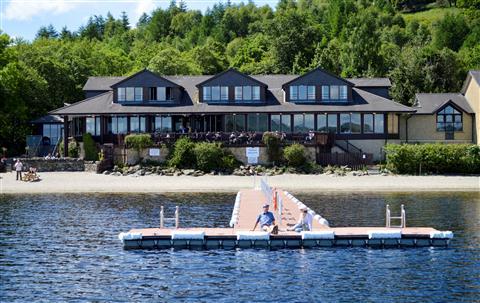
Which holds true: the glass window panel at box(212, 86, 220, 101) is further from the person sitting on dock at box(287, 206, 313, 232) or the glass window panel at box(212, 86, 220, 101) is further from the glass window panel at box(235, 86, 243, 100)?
the person sitting on dock at box(287, 206, 313, 232)

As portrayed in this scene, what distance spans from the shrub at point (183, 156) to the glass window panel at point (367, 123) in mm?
16638

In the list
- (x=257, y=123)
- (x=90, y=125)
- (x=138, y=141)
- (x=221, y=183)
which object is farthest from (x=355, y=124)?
(x=90, y=125)

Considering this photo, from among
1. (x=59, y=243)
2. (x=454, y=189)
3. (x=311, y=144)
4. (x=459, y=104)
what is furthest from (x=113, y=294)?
(x=459, y=104)

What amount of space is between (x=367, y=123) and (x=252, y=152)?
12.2 metres

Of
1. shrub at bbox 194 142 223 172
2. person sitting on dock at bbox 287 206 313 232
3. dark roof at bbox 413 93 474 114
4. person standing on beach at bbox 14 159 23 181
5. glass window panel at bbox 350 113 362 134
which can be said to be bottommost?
person sitting on dock at bbox 287 206 313 232

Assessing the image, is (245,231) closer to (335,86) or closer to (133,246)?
(133,246)

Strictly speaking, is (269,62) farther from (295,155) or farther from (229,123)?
(295,155)

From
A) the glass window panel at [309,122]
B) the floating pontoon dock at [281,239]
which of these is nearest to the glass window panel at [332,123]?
the glass window panel at [309,122]

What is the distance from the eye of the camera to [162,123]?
8138cm

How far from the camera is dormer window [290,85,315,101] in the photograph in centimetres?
8206

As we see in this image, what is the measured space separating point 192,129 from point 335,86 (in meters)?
14.1

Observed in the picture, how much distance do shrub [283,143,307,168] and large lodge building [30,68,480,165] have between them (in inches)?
150

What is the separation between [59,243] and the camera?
4006 cm

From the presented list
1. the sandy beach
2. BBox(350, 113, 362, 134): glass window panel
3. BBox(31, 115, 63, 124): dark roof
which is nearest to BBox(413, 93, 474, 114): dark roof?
BBox(350, 113, 362, 134): glass window panel
